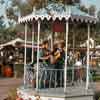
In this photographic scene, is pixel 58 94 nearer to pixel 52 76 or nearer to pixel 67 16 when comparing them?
pixel 52 76

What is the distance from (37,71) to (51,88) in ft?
3.24

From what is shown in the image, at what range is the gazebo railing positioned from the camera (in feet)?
46.8

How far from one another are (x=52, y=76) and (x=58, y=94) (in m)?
1.48

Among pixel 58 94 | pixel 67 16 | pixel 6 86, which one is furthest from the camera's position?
pixel 6 86

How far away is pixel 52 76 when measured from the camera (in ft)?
47.3

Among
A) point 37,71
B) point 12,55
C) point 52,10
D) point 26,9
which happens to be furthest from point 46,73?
point 12,55

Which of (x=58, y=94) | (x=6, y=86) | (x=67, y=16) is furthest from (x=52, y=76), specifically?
(x=6, y=86)

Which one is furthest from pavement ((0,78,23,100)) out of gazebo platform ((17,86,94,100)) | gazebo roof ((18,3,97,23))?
gazebo roof ((18,3,97,23))

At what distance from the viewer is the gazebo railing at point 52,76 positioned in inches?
562

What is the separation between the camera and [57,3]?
31.9 ft

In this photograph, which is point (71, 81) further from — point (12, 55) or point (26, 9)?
point (12, 55)

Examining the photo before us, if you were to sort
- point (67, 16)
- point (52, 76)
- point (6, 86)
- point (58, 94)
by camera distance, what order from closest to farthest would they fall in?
point (58, 94) < point (67, 16) < point (52, 76) < point (6, 86)

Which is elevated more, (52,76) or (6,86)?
(52,76)

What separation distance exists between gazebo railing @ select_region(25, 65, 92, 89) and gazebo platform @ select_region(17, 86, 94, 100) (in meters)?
0.46
